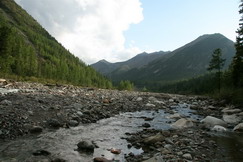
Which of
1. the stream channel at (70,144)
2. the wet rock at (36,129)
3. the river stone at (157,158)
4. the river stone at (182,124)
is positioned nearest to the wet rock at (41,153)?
the stream channel at (70,144)

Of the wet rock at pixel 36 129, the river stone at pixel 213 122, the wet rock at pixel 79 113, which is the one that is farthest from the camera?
the river stone at pixel 213 122

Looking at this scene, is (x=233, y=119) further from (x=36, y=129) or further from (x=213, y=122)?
(x=36, y=129)

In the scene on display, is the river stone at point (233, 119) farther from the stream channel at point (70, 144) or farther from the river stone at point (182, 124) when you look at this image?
the stream channel at point (70, 144)

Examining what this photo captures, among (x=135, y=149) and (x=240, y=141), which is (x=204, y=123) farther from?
(x=135, y=149)

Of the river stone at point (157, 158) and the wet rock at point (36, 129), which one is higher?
the wet rock at point (36, 129)

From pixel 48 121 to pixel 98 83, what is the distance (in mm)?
109728

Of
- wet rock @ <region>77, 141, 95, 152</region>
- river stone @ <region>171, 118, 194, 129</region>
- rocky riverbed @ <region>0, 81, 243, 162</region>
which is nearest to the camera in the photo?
rocky riverbed @ <region>0, 81, 243, 162</region>

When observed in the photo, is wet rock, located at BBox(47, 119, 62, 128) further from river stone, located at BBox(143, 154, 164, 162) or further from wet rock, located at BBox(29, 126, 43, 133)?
river stone, located at BBox(143, 154, 164, 162)

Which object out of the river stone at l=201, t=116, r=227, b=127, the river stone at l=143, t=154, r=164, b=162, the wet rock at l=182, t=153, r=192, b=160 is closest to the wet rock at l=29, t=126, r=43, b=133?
the river stone at l=143, t=154, r=164, b=162

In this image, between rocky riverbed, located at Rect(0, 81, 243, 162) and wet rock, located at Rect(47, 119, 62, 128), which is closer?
rocky riverbed, located at Rect(0, 81, 243, 162)

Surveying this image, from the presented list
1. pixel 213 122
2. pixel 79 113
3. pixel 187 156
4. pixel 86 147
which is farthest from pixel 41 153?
pixel 213 122

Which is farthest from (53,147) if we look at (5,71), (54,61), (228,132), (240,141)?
(54,61)

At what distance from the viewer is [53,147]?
9.48 metres

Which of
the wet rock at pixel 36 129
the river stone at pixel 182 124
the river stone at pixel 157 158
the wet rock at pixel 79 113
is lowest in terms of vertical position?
the river stone at pixel 157 158
